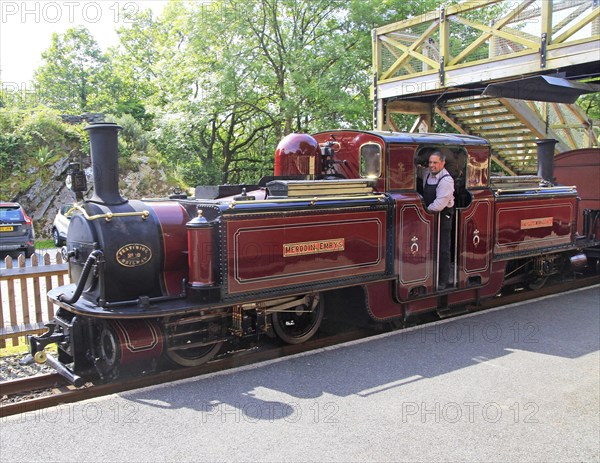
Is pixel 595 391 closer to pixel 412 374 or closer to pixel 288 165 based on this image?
pixel 412 374

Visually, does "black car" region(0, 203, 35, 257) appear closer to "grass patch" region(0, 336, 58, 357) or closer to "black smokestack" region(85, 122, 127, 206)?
"grass patch" region(0, 336, 58, 357)

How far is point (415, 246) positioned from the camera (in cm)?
639

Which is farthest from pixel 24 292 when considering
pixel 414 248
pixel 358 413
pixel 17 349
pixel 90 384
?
pixel 414 248

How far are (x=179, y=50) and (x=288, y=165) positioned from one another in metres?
12.2

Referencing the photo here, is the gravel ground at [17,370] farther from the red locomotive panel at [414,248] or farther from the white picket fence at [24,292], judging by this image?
the red locomotive panel at [414,248]

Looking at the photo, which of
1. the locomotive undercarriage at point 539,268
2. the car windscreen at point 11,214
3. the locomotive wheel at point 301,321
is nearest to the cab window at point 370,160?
the locomotive wheel at point 301,321

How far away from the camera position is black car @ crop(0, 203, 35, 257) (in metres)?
13.5

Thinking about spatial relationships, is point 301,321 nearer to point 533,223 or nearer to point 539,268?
point 533,223

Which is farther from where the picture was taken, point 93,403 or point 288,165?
point 288,165

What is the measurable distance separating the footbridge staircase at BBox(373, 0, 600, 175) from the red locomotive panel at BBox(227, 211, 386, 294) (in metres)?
3.06

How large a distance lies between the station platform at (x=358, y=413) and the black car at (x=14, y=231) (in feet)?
35.4

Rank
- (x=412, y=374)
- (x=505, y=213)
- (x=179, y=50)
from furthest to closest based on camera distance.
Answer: (x=179, y=50) < (x=505, y=213) < (x=412, y=374)

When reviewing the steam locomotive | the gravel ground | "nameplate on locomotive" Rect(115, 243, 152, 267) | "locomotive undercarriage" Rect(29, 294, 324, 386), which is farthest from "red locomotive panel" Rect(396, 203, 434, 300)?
the gravel ground

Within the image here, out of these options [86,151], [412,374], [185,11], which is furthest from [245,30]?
[412,374]
